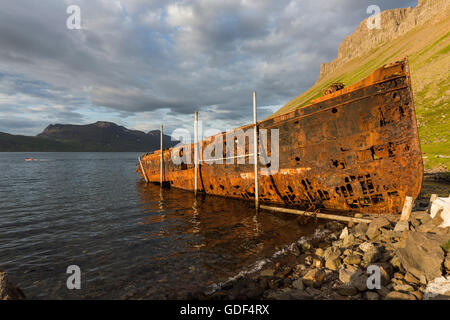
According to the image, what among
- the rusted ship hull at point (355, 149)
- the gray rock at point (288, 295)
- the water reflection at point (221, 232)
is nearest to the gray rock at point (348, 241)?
the water reflection at point (221, 232)

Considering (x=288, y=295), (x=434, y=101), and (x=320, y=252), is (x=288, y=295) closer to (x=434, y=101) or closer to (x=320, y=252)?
(x=320, y=252)

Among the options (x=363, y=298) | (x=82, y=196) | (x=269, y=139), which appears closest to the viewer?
(x=363, y=298)

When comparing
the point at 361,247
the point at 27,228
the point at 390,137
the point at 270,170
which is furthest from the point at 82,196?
the point at 390,137

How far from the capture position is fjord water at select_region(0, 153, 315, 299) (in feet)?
21.2

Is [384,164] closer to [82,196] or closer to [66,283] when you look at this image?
[66,283]

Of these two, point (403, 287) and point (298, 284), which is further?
point (298, 284)

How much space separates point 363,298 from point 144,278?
6.00 meters

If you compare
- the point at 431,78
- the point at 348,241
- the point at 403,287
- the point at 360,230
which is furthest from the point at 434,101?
the point at 403,287

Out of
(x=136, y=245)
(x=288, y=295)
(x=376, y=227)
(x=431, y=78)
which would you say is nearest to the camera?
(x=288, y=295)

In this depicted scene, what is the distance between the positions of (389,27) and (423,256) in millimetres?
194716

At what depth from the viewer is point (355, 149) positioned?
31.2 feet

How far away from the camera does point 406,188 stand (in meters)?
8.52

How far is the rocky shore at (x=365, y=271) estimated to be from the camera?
460 cm
